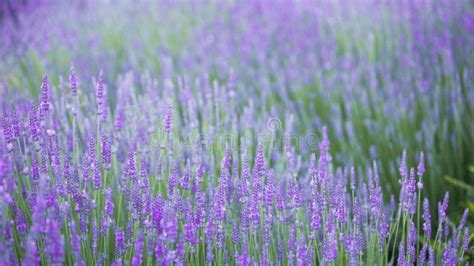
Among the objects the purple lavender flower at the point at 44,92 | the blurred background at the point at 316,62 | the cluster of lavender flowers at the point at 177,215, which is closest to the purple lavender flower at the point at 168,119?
the cluster of lavender flowers at the point at 177,215

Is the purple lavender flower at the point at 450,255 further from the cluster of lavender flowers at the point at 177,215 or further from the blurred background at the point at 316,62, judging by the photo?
the blurred background at the point at 316,62

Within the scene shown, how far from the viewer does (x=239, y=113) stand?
370cm

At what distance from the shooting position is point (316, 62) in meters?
4.22

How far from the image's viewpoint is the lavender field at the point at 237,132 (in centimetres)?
192

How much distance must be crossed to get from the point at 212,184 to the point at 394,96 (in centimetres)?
188

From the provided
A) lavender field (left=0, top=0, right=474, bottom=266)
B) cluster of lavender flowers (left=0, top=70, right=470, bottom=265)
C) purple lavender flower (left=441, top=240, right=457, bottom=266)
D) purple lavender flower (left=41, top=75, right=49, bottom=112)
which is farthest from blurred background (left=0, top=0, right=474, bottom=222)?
purple lavender flower (left=441, top=240, right=457, bottom=266)

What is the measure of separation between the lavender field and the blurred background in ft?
0.06

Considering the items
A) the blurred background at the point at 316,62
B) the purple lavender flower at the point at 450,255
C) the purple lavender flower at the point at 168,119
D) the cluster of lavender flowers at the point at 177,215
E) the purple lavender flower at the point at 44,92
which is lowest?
the purple lavender flower at the point at 450,255

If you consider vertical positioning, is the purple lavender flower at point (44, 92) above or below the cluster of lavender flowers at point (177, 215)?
above

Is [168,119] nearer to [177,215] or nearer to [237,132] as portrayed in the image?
[177,215]

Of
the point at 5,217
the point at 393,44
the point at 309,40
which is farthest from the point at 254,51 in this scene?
the point at 5,217

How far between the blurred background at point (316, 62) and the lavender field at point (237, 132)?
18 millimetres

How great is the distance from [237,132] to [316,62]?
1462mm

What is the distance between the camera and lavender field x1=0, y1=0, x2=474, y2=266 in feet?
6.30
